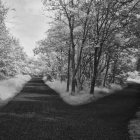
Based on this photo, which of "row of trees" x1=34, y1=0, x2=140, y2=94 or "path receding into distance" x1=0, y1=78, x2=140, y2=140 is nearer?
"path receding into distance" x1=0, y1=78, x2=140, y2=140

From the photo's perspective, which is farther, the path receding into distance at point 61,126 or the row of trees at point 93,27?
the row of trees at point 93,27

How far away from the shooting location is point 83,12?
84.6 ft

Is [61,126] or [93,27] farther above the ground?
[93,27]

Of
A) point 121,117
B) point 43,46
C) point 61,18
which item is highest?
point 61,18

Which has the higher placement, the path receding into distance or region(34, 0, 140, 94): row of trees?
region(34, 0, 140, 94): row of trees

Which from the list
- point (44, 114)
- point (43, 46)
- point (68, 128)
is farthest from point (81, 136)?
point (43, 46)

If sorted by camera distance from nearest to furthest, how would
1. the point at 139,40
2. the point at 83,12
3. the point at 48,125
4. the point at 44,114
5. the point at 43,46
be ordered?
the point at 48,125 → the point at 44,114 → the point at 83,12 → the point at 139,40 → the point at 43,46

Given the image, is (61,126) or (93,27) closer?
(61,126)

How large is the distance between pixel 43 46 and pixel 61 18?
11574 mm

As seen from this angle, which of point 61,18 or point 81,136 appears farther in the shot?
point 61,18

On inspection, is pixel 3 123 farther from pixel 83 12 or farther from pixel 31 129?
pixel 83 12

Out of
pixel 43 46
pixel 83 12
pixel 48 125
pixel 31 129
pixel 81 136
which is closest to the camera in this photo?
pixel 81 136

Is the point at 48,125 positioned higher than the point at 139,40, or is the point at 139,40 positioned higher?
the point at 139,40

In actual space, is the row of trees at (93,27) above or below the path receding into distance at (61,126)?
above
